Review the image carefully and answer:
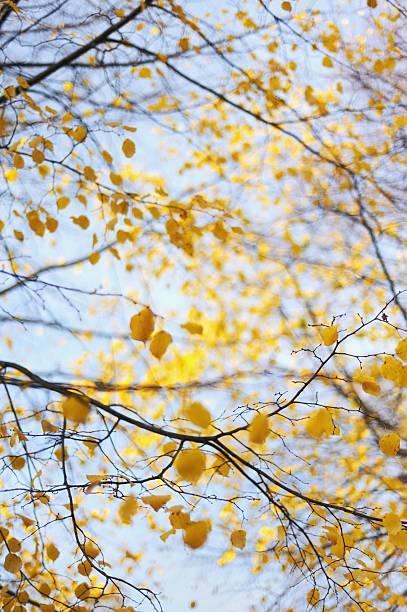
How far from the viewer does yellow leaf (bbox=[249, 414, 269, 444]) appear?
2.85 feet

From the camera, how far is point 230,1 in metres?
2.44

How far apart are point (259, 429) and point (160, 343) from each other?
25 cm

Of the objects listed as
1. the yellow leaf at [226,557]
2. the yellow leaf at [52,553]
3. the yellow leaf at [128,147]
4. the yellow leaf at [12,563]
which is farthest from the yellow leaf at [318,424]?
the yellow leaf at [226,557]

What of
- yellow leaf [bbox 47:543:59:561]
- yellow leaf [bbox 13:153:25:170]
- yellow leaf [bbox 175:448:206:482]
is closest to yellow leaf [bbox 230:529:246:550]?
yellow leaf [bbox 175:448:206:482]

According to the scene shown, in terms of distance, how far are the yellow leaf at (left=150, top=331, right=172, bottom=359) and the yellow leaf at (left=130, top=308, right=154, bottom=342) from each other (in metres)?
0.03

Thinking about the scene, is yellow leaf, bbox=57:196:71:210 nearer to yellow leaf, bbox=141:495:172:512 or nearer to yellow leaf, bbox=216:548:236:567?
yellow leaf, bbox=141:495:172:512

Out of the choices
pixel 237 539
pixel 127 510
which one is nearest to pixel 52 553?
pixel 237 539

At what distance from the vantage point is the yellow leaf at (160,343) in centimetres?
100

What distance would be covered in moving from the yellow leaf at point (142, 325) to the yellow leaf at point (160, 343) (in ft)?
0.09

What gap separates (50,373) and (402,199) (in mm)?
1783

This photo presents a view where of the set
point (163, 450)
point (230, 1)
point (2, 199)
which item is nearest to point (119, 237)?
point (2, 199)

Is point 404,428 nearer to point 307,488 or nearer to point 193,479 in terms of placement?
point 307,488

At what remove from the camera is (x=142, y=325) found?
102cm

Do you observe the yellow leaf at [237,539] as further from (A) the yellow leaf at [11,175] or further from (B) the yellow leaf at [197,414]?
(A) the yellow leaf at [11,175]
